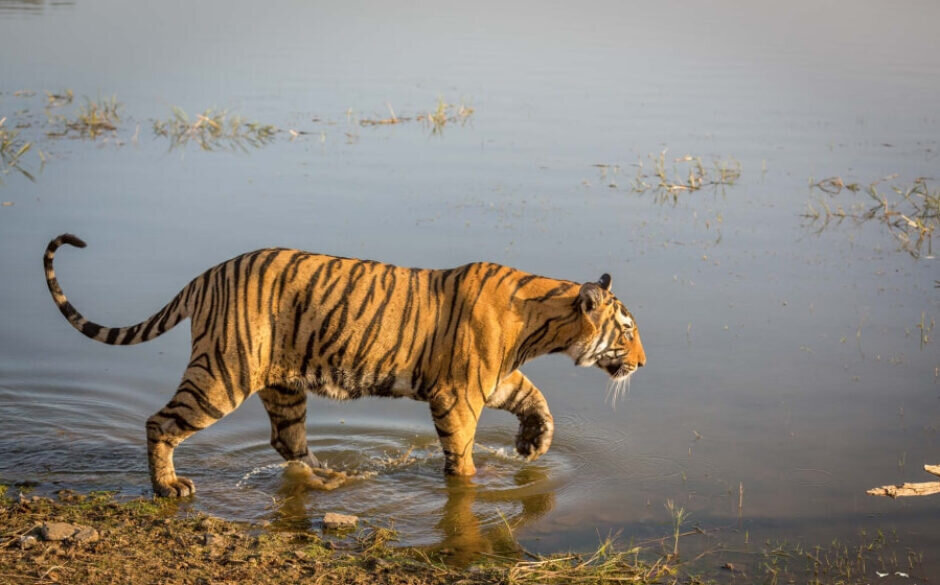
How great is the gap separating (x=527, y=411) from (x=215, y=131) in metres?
8.60

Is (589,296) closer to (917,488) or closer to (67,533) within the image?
(917,488)

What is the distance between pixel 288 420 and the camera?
6602 millimetres

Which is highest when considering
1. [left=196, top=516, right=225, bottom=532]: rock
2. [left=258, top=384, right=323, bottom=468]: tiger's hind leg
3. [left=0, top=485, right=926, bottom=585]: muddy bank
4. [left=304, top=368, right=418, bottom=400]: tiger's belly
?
[left=304, top=368, right=418, bottom=400]: tiger's belly

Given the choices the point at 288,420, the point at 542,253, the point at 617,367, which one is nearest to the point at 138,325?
the point at 288,420

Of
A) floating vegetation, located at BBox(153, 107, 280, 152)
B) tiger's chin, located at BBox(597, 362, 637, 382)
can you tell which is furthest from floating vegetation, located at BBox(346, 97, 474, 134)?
tiger's chin, located at BBox(597, 362, 637, 382)

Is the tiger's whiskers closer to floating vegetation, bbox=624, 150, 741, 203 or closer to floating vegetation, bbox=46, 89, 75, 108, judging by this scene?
floating vegetation, bbox=624, 150, 741, 203

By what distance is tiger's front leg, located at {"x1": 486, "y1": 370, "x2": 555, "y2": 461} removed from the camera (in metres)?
6.82

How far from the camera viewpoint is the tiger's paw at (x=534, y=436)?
22.4 ft

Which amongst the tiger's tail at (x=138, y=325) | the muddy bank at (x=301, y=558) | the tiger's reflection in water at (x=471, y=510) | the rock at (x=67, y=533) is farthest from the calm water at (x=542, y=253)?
the rock at (x=67, y=533)

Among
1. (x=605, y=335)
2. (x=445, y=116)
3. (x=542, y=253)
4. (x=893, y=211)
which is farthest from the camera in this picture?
(x=445, y=116)

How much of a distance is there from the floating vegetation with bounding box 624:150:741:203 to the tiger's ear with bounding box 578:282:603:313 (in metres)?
5.85

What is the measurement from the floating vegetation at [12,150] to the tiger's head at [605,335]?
7613 mm

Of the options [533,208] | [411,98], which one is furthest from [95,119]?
[533,208]

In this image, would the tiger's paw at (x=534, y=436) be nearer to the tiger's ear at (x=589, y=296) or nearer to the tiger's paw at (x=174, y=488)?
the tiger's ear at (x=589, y=296)
